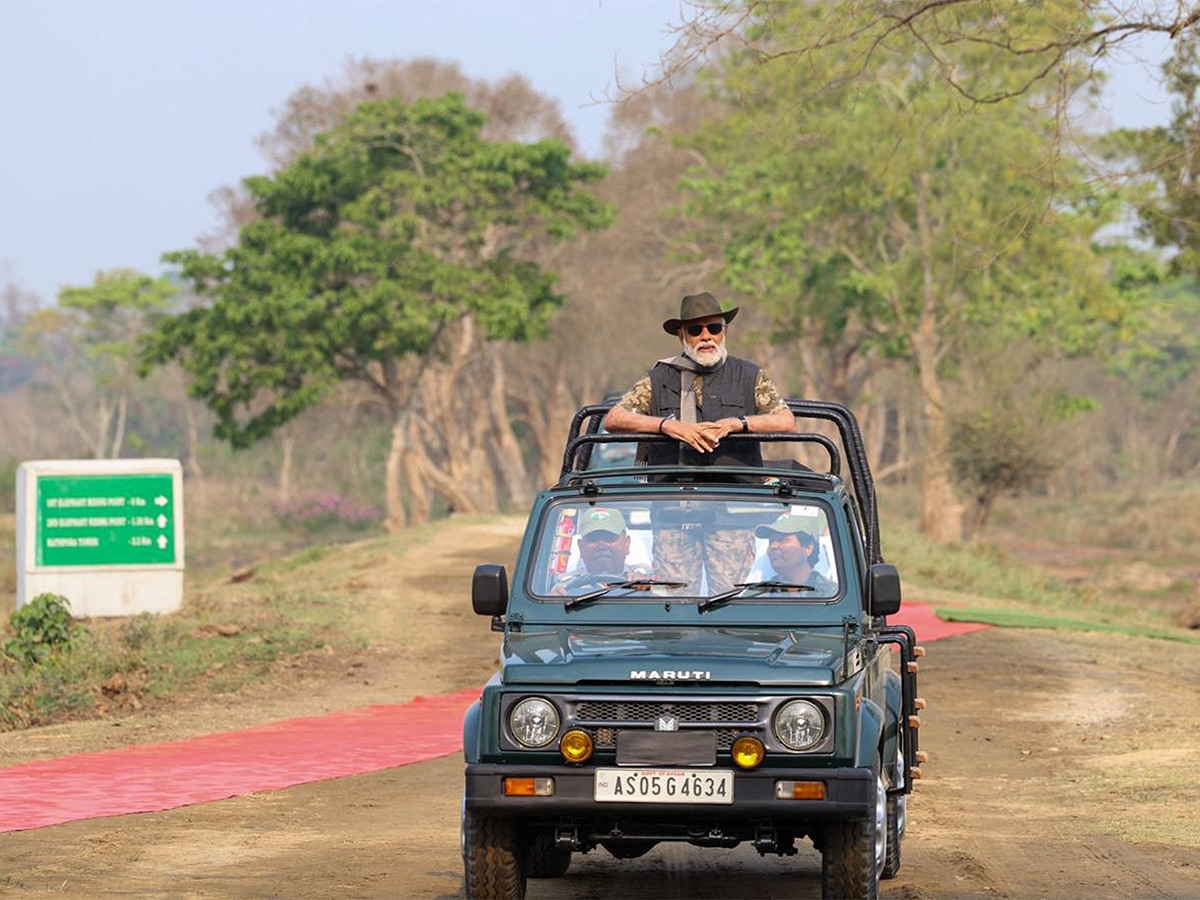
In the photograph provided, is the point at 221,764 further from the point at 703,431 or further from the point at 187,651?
the point at 187,651

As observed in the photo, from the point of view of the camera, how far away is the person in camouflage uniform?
8.75 metres

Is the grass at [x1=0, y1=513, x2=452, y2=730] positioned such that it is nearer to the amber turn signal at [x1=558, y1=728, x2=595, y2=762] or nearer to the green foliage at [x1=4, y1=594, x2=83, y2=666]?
the green foliage at [x1=4, y1=594, x2=83, y2=666]

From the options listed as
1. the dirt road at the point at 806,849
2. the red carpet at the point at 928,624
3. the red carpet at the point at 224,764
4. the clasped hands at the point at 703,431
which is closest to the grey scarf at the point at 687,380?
the clasped hands at the point at 703,431

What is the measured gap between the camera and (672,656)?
7.20m

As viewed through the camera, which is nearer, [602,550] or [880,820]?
[880,820]

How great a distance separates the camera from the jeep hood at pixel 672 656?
7.08 m

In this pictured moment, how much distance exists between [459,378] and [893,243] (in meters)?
17.1

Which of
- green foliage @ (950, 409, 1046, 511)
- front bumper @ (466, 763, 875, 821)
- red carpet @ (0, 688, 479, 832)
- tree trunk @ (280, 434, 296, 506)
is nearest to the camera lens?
front bumper @ (466, 763, 875, 821)

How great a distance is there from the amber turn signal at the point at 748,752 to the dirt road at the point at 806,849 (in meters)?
1.36

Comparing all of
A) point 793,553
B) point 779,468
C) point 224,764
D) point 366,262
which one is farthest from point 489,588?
point 366,262

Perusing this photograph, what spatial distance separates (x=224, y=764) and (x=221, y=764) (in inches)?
0.8

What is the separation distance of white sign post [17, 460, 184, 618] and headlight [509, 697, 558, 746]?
637 inches

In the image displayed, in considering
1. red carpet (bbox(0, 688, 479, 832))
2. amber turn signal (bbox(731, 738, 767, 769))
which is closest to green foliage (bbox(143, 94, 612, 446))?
red carpet (bbox(0, 688, 479, 832))

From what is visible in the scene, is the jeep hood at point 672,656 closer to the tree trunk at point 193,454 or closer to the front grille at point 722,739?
the front grille at point 722,739
